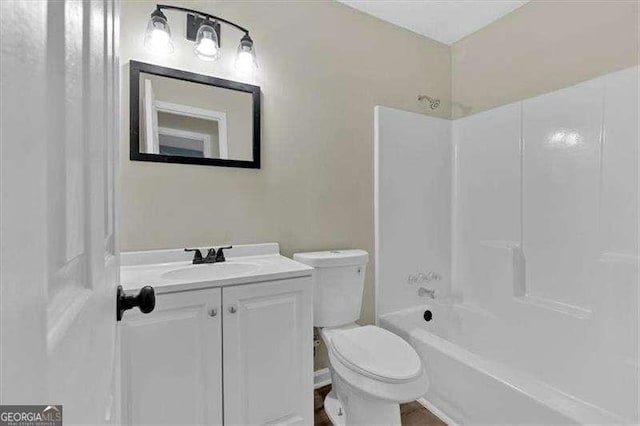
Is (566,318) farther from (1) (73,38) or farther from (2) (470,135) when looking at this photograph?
(1) (73,38)

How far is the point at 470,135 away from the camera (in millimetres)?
2207

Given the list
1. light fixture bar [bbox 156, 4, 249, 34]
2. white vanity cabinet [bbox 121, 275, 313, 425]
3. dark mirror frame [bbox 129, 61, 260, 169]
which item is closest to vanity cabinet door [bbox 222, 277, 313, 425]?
white vanity cabinet [bbox 121, 275, 313, 425]

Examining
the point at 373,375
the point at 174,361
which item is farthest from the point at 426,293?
the point at 174,361

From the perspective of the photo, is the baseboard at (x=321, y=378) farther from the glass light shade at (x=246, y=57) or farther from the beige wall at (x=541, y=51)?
the beige wall at (x=541, y=51)

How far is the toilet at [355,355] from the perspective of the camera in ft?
3.88

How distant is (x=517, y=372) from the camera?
4.38 feet

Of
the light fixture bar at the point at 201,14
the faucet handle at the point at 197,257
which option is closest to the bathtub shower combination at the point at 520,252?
the light fixture bar at the point at 201,14

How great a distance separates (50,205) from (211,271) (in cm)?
127

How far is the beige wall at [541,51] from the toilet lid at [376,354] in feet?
5.91

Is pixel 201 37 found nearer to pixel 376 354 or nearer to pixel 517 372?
pixel 376 354

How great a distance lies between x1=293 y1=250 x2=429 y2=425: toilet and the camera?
3.88ft

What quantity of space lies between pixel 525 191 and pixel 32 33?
2244 mm

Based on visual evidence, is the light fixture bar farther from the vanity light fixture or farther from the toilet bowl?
the toilet bowl

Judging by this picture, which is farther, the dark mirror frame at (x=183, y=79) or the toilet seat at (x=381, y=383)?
the dark mirror frame at (x=183, y=79)
